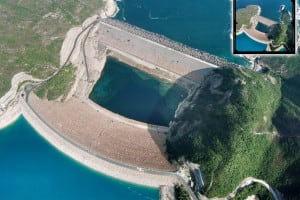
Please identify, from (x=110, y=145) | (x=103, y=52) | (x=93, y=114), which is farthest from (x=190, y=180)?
(x=103, y=52)

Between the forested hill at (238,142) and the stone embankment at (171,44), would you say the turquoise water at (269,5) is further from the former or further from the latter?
the stone embankment at (171,44)

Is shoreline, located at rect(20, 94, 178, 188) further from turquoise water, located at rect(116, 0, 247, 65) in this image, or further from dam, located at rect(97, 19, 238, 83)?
turquoise water, located at rect(116, 0, 247, 65)

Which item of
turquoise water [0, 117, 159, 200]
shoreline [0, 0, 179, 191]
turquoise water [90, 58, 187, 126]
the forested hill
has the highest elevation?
the forested hill

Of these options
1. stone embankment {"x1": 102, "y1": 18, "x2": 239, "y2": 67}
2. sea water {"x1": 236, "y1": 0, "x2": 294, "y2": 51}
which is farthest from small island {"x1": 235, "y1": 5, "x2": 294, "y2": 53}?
stone embankment {"x1": 102, "y1": 18, "x2": 239, "y2": 67}

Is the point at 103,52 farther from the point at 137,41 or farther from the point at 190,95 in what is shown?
the point at 190,95

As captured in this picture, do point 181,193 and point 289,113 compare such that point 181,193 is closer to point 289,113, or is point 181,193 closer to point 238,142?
point 238,142
